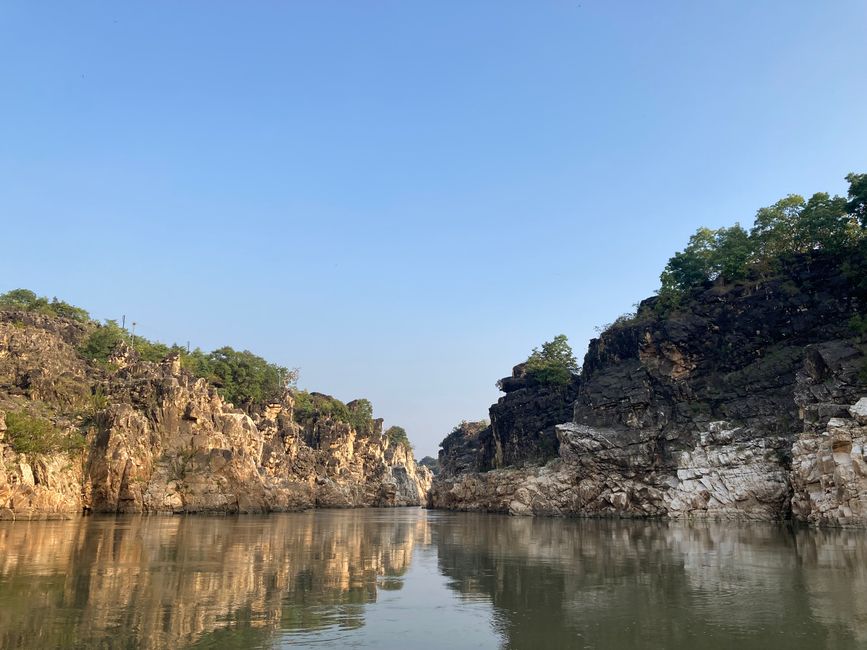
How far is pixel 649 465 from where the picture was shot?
199 feet

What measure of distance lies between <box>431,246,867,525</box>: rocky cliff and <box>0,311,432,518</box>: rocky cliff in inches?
1360

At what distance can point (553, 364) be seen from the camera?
93125mm

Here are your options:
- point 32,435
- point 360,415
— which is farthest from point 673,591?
point 360,415

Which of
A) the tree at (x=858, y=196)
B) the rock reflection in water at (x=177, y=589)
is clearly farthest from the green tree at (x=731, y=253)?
the rock reflection in water at (x=177, y=589)

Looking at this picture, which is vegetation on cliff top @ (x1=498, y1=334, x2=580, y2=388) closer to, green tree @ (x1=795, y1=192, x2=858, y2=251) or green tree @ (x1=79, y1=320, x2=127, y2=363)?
green tree @ (x1=795, y1=192, x2=858, y2=251)

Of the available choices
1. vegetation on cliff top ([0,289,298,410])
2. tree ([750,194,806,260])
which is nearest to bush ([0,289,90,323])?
vegetation on cliff top ([0,289,298,410])

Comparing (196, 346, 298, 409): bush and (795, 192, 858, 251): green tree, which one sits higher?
(795, 192, 858, 251): green tree

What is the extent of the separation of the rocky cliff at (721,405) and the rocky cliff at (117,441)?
1360 inches

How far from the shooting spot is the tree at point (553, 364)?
91.1 meters

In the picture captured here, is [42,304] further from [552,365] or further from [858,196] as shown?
[858,196]

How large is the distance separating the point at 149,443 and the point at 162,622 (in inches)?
2294

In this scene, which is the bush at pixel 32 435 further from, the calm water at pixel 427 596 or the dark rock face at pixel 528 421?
the dark rock face at pixel 528 421

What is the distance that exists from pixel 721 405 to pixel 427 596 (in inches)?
2085

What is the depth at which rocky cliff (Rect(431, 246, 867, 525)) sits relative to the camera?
4891cm
